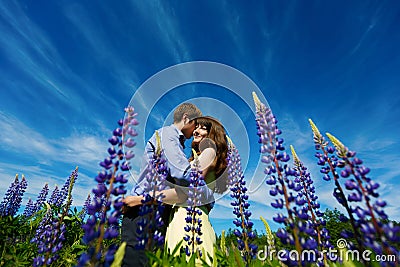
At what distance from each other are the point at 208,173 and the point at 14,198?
7.99 meters

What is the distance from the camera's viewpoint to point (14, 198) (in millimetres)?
8695

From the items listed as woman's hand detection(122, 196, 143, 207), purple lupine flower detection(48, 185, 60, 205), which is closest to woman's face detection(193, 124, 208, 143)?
woman's hand detection(122, 196, 143, 207)

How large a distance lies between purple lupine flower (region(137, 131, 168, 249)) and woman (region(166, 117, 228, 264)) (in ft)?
4.20

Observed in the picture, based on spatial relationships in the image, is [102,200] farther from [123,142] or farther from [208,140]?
[208,140]

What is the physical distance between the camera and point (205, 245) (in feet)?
14.3

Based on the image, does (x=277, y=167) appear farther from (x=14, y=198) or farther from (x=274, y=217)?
(x=14, y=198)

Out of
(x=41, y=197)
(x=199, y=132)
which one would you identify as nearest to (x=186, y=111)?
(x=199, y=132)

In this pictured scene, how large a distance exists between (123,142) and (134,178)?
2103 mm

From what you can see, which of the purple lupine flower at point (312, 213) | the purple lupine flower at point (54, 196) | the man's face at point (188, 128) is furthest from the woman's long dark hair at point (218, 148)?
the purple lupine flower at point (54, 196)

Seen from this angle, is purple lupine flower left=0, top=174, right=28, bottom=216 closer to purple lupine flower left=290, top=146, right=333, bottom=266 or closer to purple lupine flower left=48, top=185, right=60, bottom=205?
purple lupine flower left=48, top=185, right=60, bottom=205

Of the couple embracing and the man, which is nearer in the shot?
the man

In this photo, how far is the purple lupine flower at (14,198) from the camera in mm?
8406

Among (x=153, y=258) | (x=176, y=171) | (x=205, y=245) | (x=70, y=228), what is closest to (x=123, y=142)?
(x=153, y=258)

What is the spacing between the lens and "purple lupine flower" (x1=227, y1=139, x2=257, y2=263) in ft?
11.3
